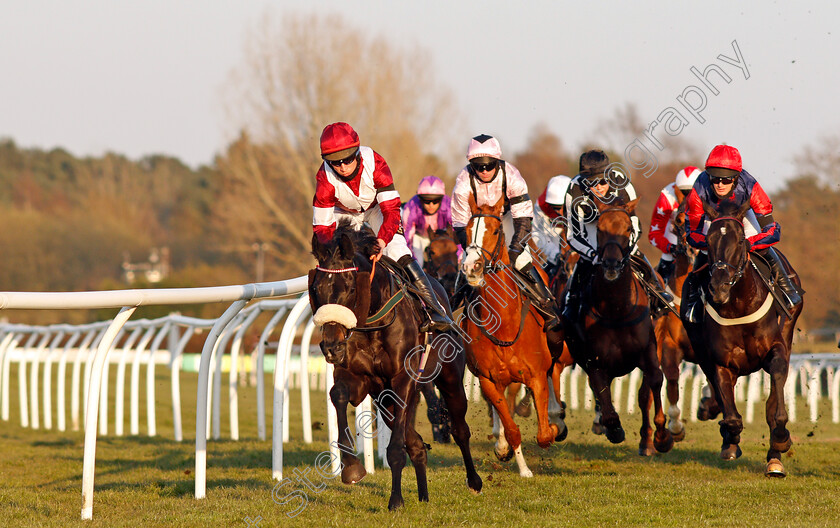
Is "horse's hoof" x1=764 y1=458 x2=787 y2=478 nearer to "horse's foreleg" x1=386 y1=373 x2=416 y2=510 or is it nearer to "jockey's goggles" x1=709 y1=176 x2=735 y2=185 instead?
"jockey's goggles" x1=709 y1=176 x2=735 y2=185

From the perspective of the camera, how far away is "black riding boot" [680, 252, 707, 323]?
6668 millimetres

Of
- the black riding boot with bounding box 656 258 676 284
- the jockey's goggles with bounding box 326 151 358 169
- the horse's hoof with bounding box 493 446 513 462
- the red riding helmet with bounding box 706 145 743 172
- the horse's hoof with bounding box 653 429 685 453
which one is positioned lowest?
the horse's hoof with bounding box 493 446 513 462

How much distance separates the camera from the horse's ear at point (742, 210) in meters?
6.22

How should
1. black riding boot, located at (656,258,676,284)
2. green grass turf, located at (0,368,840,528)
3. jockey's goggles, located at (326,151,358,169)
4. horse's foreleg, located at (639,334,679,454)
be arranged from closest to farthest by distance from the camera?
green grass turf, located at (0,368,840,528), jockey's goggles, located at (326,151,358,169), horse's foreleg, located at (639,334,679,454), black riding boot, located at (656,258,676,284)

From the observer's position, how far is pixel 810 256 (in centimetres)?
2397

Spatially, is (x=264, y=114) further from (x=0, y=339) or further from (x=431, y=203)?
(x=431, y=203)

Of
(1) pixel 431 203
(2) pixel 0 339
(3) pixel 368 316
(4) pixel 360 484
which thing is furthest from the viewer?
(2) pixel 0 339

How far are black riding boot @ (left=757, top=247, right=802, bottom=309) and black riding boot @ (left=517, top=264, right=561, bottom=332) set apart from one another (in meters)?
1.42

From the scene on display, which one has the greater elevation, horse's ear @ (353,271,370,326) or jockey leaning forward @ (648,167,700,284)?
jockey leaning forward @ (648,167,700,284)

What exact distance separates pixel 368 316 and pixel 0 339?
10.2 m

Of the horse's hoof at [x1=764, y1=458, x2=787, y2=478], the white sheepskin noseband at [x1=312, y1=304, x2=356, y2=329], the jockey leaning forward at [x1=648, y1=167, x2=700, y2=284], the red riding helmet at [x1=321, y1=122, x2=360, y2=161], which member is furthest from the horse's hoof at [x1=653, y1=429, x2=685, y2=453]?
the red riding helmet at [x1=321, y1=122, x2=360, y2=161]

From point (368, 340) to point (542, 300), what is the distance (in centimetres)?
177

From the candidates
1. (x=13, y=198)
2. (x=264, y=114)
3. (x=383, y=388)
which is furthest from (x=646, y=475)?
(x=13, y=198)

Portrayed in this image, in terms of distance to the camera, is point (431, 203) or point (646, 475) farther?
point (431, 203)
